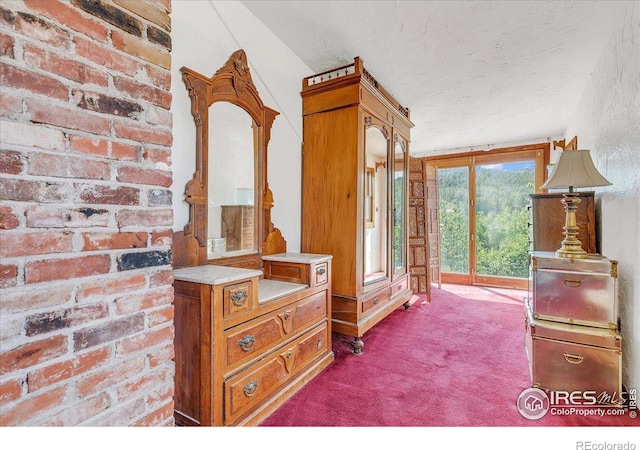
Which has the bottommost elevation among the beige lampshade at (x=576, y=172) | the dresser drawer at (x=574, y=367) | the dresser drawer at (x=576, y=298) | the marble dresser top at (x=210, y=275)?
the dresser drawer at (x=574, y=367)

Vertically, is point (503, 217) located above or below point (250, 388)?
above

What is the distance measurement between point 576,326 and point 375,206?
5.43 ft

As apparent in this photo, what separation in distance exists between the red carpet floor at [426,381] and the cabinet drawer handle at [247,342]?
424 millimetres

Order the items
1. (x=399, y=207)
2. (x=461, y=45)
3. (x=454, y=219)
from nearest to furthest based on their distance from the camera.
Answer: (x=461, y=45) < (x=399, y=207) < (x=454, y=219)

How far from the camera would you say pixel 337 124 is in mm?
2545

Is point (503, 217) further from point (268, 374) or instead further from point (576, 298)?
point (268, 374)

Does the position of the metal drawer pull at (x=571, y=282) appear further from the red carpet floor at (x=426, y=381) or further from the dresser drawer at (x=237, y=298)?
the dresser drawer at (x=237, y=298)

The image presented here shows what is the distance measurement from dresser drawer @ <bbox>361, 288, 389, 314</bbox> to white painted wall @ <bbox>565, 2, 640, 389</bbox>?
167 centimetres

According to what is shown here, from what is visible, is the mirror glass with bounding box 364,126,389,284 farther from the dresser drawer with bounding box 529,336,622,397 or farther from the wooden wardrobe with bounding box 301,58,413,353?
the dresser drawer with bounding box 529,336,622,397

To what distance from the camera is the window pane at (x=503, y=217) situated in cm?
478

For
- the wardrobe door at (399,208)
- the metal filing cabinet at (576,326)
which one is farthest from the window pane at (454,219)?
the metal filing cabinet at (576,326)

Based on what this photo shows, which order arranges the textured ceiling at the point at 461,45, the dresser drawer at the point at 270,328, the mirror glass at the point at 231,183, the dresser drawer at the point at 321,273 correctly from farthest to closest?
the dresser drawer at the point at 321,273 < the textured ceiling at the point at 461,45 < the mirror glass at the point at 231,183 < the dresser drawer at the point at 270,328

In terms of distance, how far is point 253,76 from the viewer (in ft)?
7.20

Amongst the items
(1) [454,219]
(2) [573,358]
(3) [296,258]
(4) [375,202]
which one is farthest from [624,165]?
(1) [454,219]
